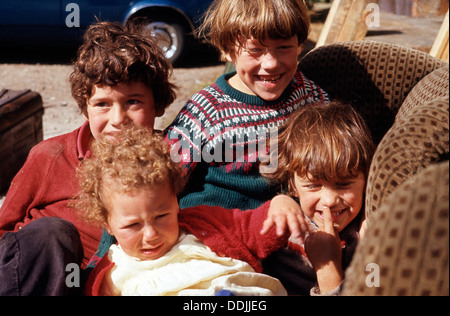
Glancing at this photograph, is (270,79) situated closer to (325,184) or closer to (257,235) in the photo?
(325,184)

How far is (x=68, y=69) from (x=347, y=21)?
15.6 ft

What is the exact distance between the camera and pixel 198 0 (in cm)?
720

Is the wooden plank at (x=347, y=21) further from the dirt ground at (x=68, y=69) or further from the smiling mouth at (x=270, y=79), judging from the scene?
the dirt ground at (x=68, y=69)

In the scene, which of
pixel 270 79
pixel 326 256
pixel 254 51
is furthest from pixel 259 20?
pixel 326 256

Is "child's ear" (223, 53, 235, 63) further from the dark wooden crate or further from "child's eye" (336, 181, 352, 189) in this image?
the dark wooden crate

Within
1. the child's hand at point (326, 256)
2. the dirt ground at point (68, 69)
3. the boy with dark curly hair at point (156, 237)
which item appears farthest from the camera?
the dirt ground at point (68, 69)

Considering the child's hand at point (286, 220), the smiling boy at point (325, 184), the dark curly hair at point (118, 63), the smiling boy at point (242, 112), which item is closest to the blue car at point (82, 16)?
the dark curly hair at point (118, 63)

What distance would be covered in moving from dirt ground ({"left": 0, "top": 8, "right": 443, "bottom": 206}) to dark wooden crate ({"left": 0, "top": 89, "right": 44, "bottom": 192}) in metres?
1.20

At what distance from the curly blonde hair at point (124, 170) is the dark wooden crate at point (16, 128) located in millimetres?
2069

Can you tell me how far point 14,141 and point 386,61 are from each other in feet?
8.85

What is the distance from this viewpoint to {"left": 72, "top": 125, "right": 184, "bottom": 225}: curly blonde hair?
1812 mm

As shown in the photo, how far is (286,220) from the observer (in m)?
1.95

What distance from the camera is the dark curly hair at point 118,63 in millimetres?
2355
